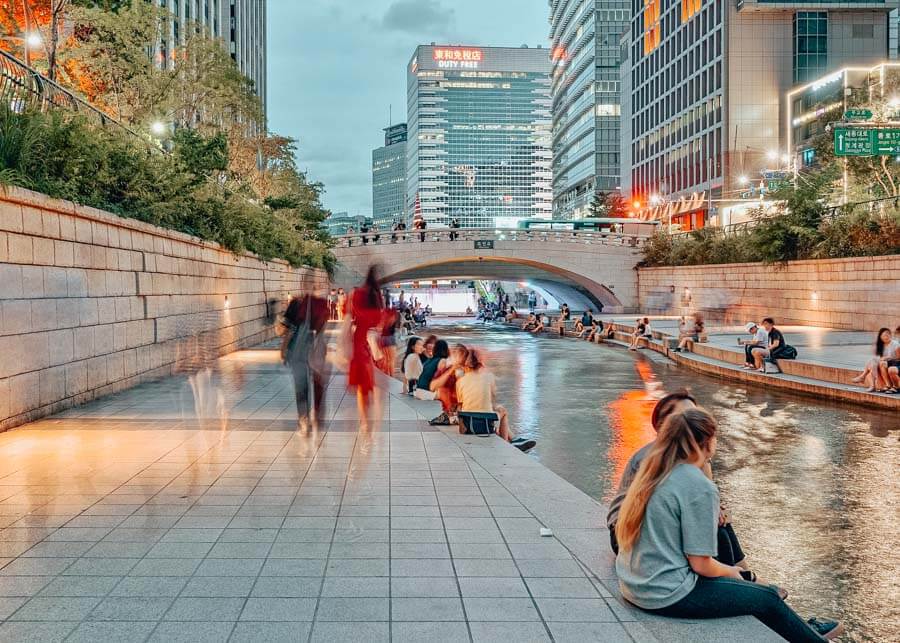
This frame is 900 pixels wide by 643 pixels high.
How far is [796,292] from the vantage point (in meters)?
32.5

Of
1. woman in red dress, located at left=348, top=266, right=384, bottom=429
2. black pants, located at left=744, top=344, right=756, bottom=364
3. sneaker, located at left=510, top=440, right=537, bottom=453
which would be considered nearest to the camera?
sneaker, located at left=510, top=440, right=537, bottom=453

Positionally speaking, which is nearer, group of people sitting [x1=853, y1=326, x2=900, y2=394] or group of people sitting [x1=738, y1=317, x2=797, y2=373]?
group of people sitting [x1=853, y1=326, x2=900, y2=394]

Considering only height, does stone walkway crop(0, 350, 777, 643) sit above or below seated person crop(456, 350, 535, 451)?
below

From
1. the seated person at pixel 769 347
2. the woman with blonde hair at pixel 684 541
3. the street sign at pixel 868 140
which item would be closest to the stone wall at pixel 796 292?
the street sign at pixel 868 140

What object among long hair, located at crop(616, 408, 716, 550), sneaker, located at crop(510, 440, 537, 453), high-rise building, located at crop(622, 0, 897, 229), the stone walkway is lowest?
sneaker, located at crop(510, 440, 537, 453)

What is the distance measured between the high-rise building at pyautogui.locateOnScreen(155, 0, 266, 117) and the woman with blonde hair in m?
42.4

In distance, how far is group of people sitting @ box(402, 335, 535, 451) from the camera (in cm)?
984

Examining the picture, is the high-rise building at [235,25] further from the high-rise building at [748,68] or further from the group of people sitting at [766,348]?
the high-rise building at [748,68]

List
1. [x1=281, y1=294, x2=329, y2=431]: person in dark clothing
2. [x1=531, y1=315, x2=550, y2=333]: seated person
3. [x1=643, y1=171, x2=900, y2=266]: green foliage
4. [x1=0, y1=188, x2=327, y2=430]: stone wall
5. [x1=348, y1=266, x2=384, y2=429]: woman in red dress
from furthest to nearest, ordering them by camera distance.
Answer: [x1=531, y1=315, x2=550, y2=333]: seated person
[x1=643, y1=171, x2=900, y2=266]: green foliage
[x1=348, y1=266, x2=384, y2=429]: woman in red dress
[x1=0, y1=188, x2=327, y2=430]: stone wall
[x1=281, y1=294, x2=329, y2=431]: person in dark clothing

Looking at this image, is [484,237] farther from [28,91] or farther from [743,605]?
[743,605]

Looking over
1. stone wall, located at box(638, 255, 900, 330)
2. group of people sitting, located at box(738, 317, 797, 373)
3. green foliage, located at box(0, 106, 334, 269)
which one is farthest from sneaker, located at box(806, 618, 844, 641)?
stone wall, located at box(638, 255, 900, 330)

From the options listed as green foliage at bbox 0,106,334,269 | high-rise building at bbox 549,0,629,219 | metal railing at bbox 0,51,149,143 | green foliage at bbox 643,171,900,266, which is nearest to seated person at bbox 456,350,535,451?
green foliage at bbox 0,106,334,269

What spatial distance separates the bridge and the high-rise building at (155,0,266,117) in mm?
12030

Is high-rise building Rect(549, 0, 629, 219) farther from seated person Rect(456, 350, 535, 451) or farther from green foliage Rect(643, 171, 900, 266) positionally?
seated person Rect(456, 350, 535, 451)
